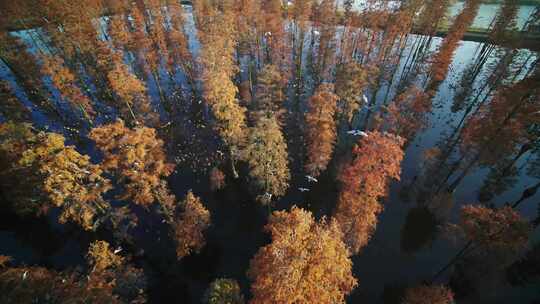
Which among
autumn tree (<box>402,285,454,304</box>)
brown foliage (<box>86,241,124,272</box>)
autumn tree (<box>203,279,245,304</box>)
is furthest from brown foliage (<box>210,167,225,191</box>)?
autumn tree (<box>402,285,454,304</box>)

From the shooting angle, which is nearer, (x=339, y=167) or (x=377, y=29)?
(x=339, y=167)

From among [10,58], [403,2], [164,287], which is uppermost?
[403,2]

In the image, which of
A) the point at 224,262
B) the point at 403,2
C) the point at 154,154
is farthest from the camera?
the point at 403,2

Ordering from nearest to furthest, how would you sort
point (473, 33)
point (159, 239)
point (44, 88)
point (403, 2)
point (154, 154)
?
point (154, 154), point (159, 239), point (44, 88), point (403, 2), point (473, 33)

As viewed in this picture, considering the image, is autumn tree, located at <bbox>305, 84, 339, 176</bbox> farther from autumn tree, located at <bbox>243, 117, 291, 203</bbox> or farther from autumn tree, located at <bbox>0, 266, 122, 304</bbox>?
autumn tree, located at <bbox>0, 266, 122, 304</bbox>

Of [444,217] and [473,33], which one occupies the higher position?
[473,33]

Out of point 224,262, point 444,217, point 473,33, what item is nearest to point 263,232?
point 224,262

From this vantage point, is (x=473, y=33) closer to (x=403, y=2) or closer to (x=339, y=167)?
(x=403, y=2)
